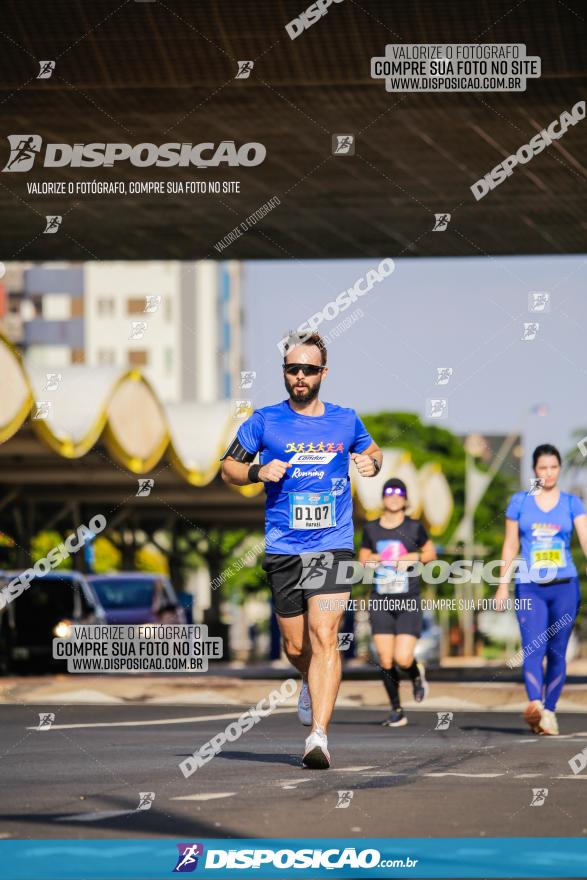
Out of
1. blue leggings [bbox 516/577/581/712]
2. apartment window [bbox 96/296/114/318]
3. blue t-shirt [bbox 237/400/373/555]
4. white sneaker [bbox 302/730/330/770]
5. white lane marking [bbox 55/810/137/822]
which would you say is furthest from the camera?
apartment window [bbox 96/296/114/318]

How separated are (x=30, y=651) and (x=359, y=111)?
606 inches

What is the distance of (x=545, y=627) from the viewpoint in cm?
1215

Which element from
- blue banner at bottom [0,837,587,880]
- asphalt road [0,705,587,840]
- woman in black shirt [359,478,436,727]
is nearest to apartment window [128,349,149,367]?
woman in black shirt [359,478,436,727]

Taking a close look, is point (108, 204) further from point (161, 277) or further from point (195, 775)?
point (161, 277)

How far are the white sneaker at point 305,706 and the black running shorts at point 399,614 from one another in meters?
4.09

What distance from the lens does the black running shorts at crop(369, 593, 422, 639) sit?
13.9 m

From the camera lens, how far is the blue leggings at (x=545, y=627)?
12164 millimetres

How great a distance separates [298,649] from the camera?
9383 millimetres

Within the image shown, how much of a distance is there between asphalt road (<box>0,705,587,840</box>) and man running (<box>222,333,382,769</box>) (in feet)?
1.76

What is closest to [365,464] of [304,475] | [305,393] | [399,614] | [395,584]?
[304,475]

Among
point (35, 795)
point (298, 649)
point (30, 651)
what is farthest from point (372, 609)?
point (30, 651)

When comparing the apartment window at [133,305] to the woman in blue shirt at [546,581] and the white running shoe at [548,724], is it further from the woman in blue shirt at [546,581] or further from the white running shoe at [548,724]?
the white running shoe at [548,724]

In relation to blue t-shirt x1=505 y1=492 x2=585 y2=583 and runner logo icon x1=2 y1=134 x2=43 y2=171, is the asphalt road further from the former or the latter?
runner logo icon x1=2 y1=134 x2=43 y2=171

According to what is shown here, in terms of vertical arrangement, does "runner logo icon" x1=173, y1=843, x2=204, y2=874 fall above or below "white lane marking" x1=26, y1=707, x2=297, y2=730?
above
